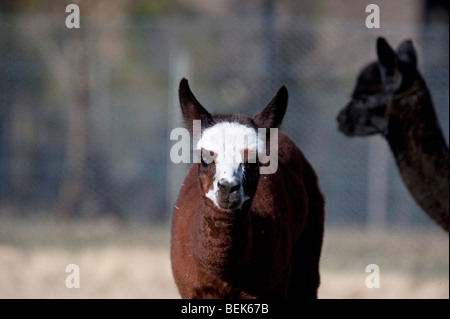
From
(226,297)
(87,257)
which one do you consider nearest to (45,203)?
(87,257)

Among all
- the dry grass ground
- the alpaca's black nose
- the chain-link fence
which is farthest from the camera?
the chain-link fence

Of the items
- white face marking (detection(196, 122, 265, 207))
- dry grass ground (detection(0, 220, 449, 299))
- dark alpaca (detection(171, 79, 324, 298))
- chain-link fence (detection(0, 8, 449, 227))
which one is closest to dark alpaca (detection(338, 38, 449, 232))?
dry grass ground (detection(0, 220, 449, 299))

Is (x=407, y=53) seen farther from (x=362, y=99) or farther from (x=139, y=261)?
(x=139, y=261)

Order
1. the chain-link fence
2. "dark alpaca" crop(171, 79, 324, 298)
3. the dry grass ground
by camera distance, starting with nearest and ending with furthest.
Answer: "dark alpaca" crop(171, 79, 324, 298), the dry grass ground, the chain-link fence

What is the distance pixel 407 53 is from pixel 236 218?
420 cm

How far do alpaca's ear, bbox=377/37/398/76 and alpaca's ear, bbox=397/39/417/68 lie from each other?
24cm

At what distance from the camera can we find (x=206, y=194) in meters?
4.20

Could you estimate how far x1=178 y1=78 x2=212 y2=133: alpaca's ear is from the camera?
4438mm

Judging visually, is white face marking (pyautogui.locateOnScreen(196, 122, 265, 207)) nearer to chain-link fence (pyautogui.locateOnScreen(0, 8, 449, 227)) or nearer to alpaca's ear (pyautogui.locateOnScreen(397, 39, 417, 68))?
alpaca's ear (pyautogui.locateOnScreen(397, 39, 417, 68))

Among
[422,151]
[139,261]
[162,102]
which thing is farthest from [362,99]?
[162,102]

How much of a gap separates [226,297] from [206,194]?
2.22 feet

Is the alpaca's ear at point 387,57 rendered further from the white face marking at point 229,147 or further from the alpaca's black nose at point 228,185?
the alpaca's black nose at point 228,185

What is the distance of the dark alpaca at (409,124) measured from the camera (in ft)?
23.9

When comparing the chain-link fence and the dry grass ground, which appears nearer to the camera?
the dry grass ground
